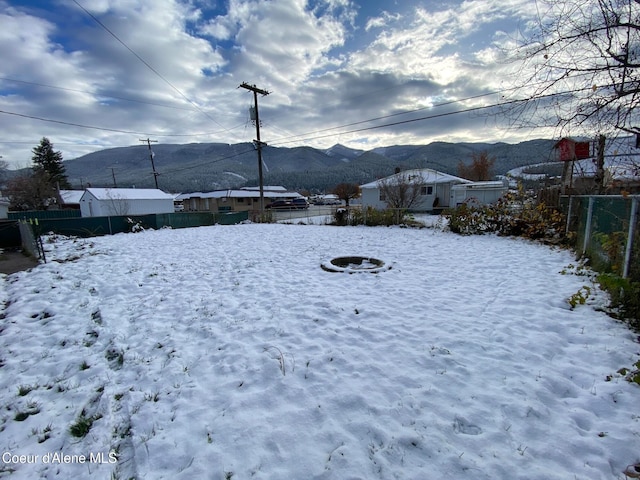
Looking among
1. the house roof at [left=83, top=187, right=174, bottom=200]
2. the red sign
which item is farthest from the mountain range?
the house roof at [left=83, top=187, right=174, bottom=200]

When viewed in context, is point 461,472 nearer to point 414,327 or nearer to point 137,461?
point 414,327

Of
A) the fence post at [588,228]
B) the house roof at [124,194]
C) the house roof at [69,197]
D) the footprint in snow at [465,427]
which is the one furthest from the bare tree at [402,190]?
the house roof at [69,197]

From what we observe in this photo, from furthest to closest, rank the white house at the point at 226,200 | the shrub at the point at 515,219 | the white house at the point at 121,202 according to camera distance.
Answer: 1. the white house at the point at 226,200
2. the white house at the point at 121,202
3. the shrub at the point at 515,219

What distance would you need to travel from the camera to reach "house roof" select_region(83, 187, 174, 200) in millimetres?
31547

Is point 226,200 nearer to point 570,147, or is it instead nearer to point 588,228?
point 570,147

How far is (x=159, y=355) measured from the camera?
3.21 m

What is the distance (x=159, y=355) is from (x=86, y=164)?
221 meters

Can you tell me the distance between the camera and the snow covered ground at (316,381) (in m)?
1.93

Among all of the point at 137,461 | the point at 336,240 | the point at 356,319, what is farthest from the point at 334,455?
the point at 336,240

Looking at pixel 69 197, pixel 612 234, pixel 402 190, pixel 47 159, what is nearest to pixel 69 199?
pixel 69 197

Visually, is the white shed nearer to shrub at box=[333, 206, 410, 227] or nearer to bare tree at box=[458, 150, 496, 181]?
shrub at box=[333, 206, 410, 227]

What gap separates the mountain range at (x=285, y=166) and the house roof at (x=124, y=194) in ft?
10.2

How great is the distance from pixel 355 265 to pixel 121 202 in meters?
33.5

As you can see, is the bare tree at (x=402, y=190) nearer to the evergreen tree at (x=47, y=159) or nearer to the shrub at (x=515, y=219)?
the shrub at (x=515, y=219)
